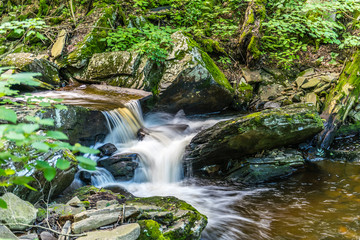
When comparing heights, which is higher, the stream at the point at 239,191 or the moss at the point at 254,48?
the moss at the point at 254,48

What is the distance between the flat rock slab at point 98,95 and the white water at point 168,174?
301 mm

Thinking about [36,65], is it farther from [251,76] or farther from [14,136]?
[14,136]

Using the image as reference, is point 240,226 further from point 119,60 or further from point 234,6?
point 234,6

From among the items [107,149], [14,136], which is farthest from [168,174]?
[14,136]

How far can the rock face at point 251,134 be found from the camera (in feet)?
17.9

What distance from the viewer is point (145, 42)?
740 centimetres

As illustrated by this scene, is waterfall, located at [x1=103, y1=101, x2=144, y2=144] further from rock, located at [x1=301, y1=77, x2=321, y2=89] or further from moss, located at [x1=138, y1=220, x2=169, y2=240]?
rock, located at [x1=301, y1=77, x2=321, y2=89]

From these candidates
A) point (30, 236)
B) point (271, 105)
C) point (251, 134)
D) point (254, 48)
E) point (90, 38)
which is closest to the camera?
point (30, 236)

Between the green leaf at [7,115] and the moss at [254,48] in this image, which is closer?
the green leaf at [7,115]

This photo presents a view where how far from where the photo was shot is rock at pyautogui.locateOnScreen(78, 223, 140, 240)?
2344mm

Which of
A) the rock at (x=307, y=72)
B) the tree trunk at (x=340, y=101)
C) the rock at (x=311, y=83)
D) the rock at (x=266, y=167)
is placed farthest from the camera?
the rock at (x=307, y=72)

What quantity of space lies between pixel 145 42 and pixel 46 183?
491cm

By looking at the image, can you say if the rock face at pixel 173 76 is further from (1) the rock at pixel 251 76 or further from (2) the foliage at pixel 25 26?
(2) the foliage at pixel 25 26

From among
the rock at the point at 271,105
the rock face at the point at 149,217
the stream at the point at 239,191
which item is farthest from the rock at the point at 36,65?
the rock at the point at 271,105
